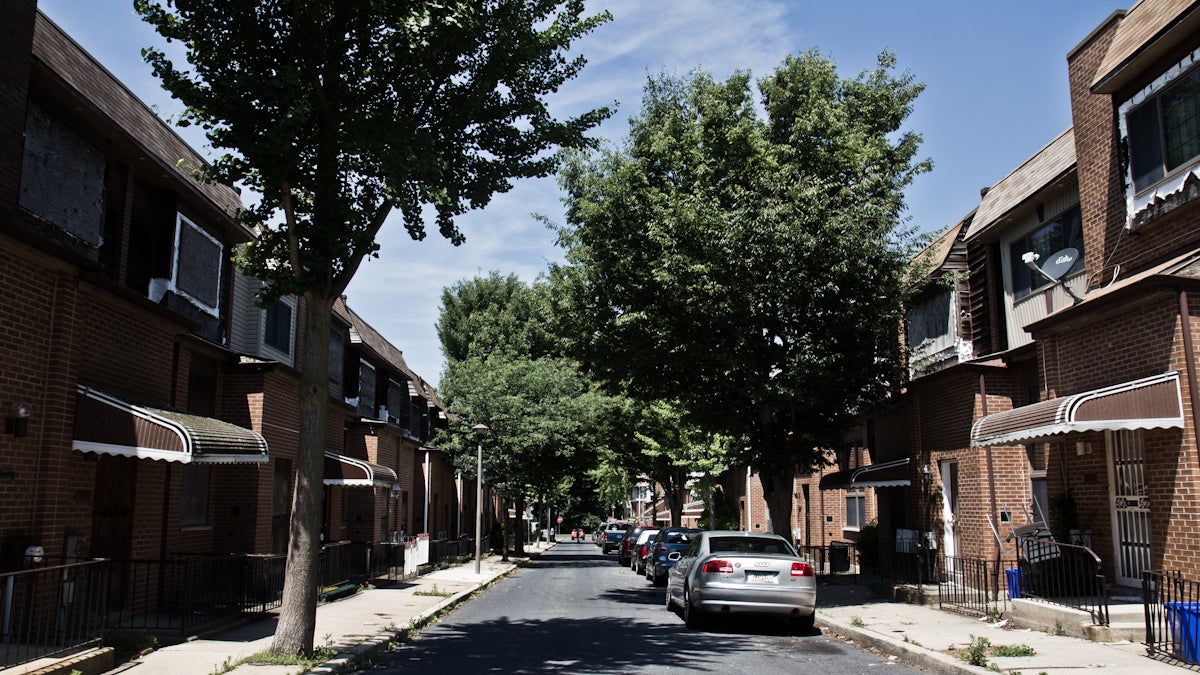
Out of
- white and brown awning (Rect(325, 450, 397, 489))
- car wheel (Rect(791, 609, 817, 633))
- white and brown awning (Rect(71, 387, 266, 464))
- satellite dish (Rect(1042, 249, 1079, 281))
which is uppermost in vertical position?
satellite dish (Rect(1042, 249, 1079, 281))

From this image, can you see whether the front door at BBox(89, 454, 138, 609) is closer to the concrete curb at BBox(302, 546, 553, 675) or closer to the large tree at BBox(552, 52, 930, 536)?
the concrete curb at BBox(302, 546, 553, 675)

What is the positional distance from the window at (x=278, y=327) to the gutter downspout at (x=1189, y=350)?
15.9 m

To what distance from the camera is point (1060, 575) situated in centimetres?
1280

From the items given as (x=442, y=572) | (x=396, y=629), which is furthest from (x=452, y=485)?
(x=396, y=629)

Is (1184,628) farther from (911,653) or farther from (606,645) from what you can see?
(606,645)

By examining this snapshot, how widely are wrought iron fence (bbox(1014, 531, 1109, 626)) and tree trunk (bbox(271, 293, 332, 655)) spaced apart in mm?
9348

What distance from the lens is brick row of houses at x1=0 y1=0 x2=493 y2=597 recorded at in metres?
9.41

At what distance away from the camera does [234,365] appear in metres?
16.3

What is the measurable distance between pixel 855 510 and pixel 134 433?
80.8ft

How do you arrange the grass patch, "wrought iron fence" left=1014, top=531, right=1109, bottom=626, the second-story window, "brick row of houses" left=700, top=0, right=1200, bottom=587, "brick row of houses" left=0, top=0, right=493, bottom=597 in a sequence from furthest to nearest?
the second-story window
the grass patch
"wrought iron fence" left=1014, top=531, right=1109, bottom=626
"brick row of houses" left=700, top=0, right=1200, bottom=587
"brick row of houses" left=0, top=0, right=493, bottom=597

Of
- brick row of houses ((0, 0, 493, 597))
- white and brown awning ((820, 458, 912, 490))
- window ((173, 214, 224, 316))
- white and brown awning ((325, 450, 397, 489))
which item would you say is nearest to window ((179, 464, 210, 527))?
brick row of houses ((0, 0, 493, 597))

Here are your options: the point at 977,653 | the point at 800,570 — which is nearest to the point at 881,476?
the point at 800,570

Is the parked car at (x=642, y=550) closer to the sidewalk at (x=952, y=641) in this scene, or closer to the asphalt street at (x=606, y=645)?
the asphalt street at (x=606, y=645)

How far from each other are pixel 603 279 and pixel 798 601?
8.69 m
